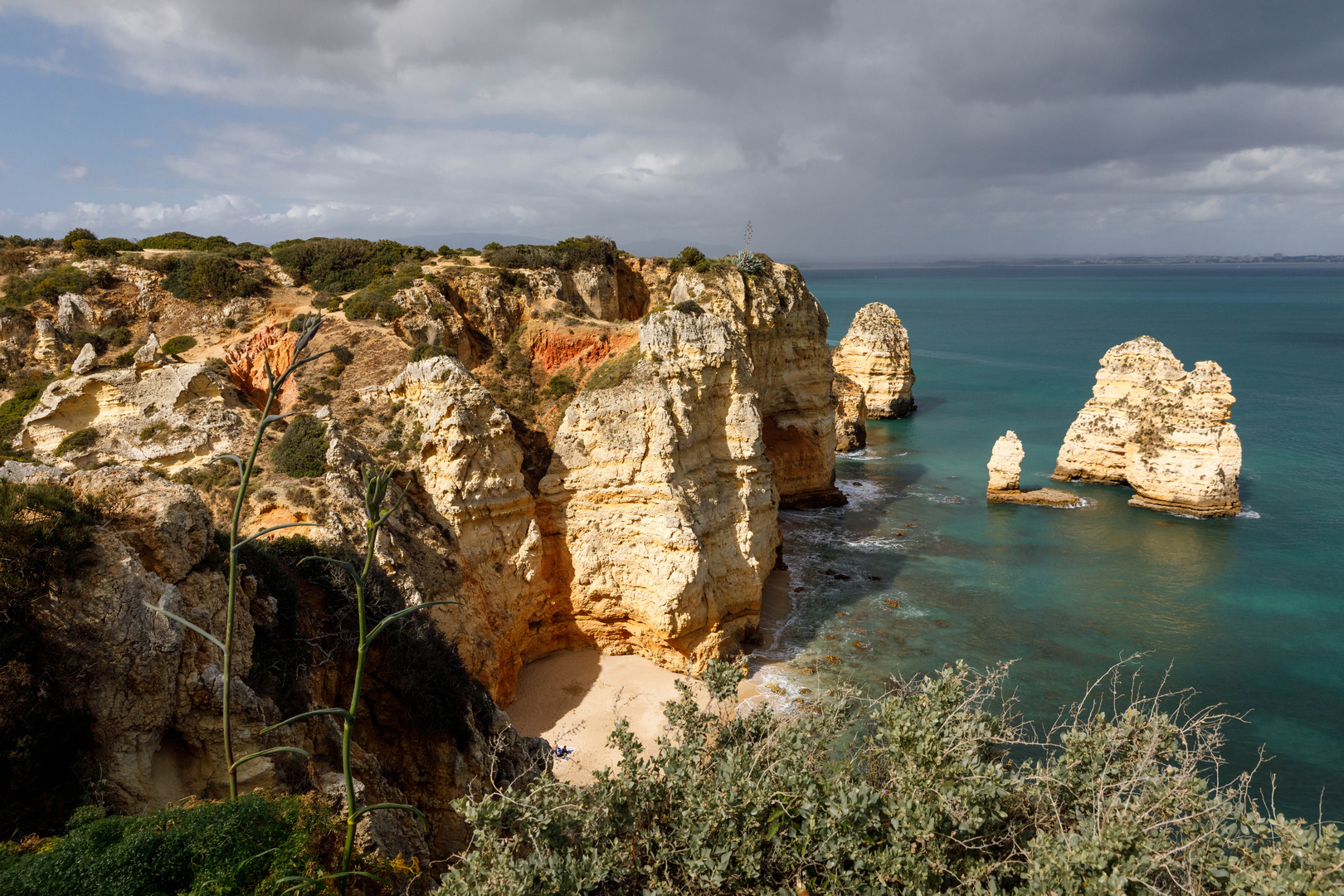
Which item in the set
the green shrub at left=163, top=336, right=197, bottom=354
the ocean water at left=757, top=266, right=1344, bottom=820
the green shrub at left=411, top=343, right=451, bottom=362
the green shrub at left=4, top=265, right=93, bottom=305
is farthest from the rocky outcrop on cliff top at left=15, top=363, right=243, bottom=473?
the ocean water at left=757, top=266, right=1344, bottom=820

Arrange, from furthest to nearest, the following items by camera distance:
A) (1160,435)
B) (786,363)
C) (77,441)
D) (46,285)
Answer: (1160,435) < (786,363) < (46,285) < (77,441)

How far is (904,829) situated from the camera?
244 inches

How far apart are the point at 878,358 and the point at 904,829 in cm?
Result: 5493

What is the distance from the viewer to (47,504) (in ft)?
23.2

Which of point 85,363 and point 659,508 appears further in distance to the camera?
point 659,508

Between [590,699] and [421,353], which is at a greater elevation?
[421,353]

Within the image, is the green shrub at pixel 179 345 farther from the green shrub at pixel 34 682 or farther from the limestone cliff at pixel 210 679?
the green shrub at pixel 34 682

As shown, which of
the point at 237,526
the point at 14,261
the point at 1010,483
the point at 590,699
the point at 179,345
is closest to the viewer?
the point at 237,526

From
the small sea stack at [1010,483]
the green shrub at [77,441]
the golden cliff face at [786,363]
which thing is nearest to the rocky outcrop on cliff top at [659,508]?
the golden cliff face at [786,363]

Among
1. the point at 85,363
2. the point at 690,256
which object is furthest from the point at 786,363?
the point at 85,363

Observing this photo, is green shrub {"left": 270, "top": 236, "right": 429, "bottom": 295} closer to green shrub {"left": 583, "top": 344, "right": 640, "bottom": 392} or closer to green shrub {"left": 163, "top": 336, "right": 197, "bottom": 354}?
green shrub {"left": 163, "top": 336, "right": 197, "bottom": 354}

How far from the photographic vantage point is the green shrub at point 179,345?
22.5 m

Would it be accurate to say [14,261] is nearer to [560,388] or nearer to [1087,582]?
[560,388]

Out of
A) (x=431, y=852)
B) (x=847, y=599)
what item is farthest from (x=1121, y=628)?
(x=431, y=852)
